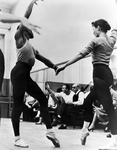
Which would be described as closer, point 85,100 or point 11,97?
point 85,100

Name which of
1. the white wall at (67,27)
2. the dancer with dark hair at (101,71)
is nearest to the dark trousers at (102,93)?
the dancer with dark hair at (101,71)

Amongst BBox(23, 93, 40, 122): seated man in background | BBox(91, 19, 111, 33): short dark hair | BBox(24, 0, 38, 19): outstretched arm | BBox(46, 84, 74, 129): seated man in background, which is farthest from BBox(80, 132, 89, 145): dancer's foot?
BBox(24, 0, 38, 19): outstretched arm

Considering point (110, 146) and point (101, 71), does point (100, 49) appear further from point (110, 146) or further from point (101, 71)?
point (110, 146)

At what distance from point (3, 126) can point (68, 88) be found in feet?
3.05

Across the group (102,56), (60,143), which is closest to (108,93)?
(102,56)

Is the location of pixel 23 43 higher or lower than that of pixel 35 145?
higher

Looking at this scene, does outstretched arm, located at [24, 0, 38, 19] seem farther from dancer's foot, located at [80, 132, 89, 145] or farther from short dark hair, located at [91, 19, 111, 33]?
dancer's foot, located at [80, 132, 89, 145]

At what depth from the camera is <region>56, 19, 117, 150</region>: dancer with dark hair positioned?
9.09 feet

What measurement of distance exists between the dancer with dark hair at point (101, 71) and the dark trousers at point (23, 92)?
484 mm

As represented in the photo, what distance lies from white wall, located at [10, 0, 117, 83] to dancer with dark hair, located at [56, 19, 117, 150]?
0.37 feet

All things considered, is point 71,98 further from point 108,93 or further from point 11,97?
point 11,97

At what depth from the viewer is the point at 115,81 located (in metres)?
2.90

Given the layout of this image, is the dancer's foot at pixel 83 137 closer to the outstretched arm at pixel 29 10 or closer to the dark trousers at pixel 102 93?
the dark trousers at pixel 102 93

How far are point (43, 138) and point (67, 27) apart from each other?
1.45 meters
